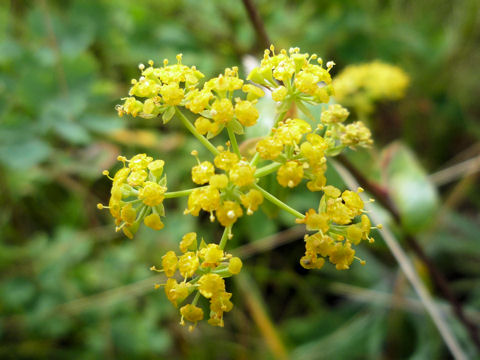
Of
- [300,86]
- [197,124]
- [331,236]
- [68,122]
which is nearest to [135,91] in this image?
[197,124]

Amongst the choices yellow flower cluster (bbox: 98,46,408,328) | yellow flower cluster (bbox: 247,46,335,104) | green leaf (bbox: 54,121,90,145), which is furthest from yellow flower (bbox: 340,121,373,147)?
green leaf (bbox: 54,121,90,145)

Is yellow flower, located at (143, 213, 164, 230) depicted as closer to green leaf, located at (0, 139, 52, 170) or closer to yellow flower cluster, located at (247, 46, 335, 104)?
yellow flower cluster, located at (247, 46, 335, 104)

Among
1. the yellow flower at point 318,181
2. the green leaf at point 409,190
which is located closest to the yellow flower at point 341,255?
the yellow flower at point 318,181

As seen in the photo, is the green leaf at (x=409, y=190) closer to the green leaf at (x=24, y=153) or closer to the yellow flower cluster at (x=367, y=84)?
the yellow flower cluster at (x=367, y=84)

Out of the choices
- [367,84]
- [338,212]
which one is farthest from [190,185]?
[338,212]

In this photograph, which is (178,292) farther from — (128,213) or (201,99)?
(201,99)

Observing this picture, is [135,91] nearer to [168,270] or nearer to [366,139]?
[168,270]
